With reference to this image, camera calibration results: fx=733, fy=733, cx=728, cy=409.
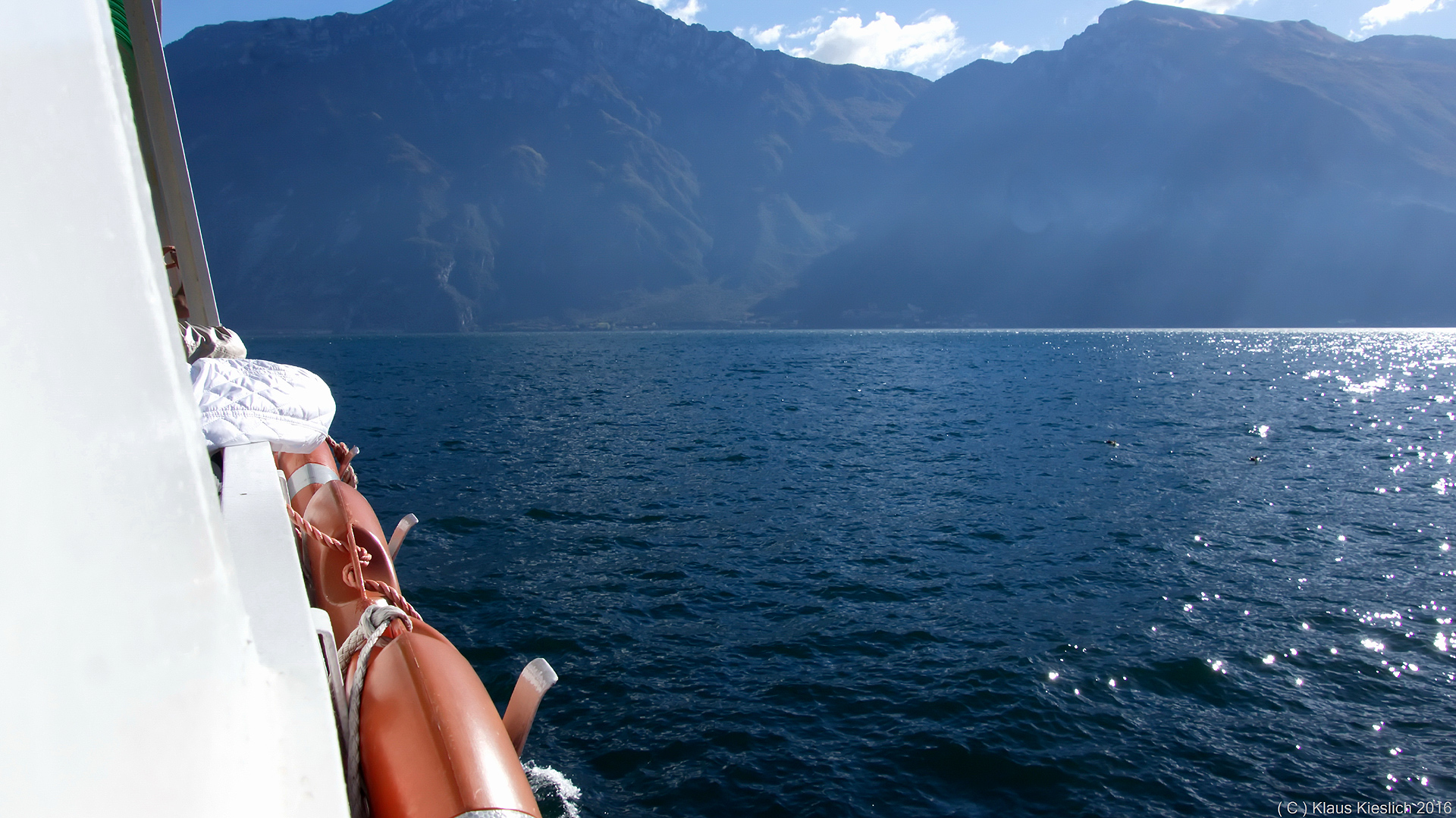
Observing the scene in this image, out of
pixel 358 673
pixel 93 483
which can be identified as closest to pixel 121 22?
pixel 358 673

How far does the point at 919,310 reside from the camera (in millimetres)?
188875

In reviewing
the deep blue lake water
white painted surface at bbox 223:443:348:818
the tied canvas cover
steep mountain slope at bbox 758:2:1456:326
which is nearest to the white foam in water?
A: the deep blue lake water

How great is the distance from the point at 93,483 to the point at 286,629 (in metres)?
1.50

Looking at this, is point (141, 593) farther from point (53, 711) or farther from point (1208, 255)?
point (1208, 255)

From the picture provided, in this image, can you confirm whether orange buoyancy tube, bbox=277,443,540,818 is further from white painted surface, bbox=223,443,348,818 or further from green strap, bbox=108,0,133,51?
green strap, bbox=108,0,133,51

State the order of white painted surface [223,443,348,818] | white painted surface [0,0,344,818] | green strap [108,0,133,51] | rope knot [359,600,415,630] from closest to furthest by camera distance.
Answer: white painted surface [0,0,344,818]
white painted surface [223,443,348,818]
rope knot [359,600,415,630]
green strap [108,0,133,51]

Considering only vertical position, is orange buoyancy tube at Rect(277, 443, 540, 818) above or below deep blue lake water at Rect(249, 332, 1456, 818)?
above

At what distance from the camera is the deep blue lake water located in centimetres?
632

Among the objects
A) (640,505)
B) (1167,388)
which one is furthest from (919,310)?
(640,505)

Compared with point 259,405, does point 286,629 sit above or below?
below

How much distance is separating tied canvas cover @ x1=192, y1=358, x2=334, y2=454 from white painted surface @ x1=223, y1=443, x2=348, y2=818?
0.66m

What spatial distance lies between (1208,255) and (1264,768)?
20610 cm

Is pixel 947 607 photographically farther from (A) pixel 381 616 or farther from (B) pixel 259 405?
(B) pixel 259 405

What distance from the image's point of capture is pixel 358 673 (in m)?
2.87
